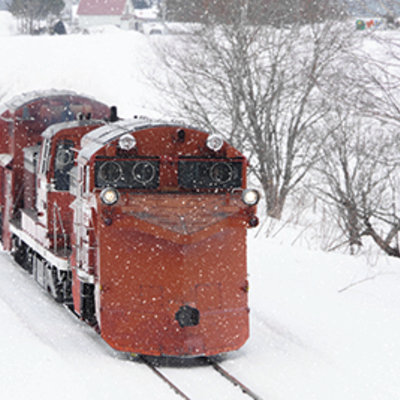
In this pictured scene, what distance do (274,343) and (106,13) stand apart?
97.9 meters

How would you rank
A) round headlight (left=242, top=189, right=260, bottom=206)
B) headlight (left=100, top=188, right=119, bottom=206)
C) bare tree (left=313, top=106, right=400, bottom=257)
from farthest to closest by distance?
bare tree (left=313, top=106, right=400, bottom=257) → round headlight (left=242, top=189, right=260, bottom=206) → headlight (left=100, top=188, right=119, bottom=206)

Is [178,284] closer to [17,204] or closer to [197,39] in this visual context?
[17,204]

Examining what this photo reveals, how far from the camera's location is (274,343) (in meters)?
12.6

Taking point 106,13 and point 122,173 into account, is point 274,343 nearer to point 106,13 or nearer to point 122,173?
point 122,173

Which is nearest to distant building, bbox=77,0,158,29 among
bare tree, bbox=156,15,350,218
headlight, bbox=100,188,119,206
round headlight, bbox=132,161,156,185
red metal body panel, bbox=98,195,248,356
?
bare tree, bbox=156,15,350,218

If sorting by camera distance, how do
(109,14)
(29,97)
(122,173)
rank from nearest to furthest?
(122,173) → (29,97) → (109,14)

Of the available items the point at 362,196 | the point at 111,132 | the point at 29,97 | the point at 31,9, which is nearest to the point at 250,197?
the point at 111,132

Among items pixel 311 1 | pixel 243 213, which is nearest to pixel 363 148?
pixel 311 1

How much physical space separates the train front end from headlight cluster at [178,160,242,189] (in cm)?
1

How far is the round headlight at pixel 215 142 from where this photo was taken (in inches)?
451

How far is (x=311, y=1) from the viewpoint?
90.6 ft

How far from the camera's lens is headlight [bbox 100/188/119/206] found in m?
10.7

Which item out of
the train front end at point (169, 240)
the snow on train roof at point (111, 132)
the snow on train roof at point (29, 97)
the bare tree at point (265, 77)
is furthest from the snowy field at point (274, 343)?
the bare tree at point (265, 77)

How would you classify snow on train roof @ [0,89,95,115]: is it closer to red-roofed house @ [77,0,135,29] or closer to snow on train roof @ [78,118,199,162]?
snow on train roof @ [78,118,199,162]
